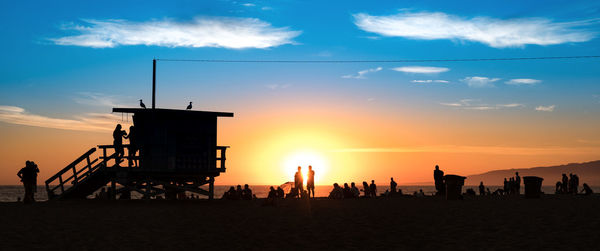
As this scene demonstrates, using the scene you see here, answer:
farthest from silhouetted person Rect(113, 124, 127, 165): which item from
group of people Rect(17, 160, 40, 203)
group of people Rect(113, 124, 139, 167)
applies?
group of people Rect(17, 160, 40, 203)

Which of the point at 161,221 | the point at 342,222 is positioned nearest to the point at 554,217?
the point at 342,222

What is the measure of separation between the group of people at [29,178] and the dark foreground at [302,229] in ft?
17.8

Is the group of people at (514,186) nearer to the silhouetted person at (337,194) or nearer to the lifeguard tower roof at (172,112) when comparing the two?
the silhouetted person at (337,194)

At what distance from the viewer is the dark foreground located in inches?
526

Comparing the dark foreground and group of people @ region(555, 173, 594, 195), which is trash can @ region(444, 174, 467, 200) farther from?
group of people @ region(555, 173, 594, 195)

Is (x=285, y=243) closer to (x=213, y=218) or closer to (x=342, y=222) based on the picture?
(x=342, y=222)

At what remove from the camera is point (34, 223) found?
57.3ft

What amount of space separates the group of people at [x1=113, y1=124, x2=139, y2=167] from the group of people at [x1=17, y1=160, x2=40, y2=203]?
3641 millimetres

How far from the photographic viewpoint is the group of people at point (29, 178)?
1077 inches

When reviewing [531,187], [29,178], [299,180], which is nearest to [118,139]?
[29,178]

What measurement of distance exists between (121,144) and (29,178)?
4.23m

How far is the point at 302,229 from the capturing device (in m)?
16.3

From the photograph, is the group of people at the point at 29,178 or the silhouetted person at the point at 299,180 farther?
the silhouetted person at the point at 299,180

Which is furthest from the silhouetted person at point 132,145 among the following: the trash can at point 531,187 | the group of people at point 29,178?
the trash can at point 531,187
